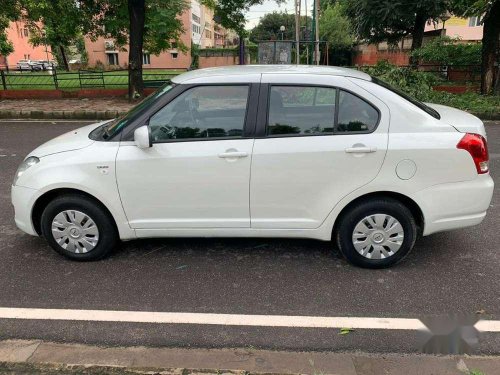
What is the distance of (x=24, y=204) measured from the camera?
3779mm

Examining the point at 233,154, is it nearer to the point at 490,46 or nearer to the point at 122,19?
the point at 490,46

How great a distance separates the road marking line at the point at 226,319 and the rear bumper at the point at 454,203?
88 cm

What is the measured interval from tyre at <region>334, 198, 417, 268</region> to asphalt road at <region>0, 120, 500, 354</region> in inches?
5.6

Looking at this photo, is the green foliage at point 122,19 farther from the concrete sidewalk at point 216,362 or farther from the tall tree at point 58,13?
the concrete sidewalk at point 216,362

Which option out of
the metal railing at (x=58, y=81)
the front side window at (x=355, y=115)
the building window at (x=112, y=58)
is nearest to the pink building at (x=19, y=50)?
the building window at (x=112, y=58)

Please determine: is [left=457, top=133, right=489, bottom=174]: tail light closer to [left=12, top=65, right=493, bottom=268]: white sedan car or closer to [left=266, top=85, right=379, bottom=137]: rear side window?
[left=12, top=65, right=493, bottom=268]: white sedan car

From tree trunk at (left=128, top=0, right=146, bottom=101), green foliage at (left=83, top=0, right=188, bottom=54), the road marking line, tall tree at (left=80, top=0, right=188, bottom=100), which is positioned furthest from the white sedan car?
green foliage at (left=83, top=0, right=188, bottom=54)

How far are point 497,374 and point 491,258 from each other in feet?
5.45

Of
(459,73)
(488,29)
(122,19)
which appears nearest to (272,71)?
(488,29)

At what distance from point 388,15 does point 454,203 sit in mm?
21987

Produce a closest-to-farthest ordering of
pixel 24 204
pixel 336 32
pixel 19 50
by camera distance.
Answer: pixel 24 204, pixel 336 32, pixel 19 50

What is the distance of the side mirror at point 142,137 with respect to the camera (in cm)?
345

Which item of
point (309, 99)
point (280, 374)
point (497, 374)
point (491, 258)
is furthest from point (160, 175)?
point (491, 258)

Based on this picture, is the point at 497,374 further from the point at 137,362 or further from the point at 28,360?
the point at 28,360
